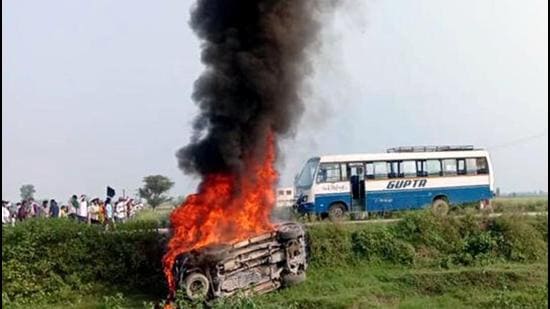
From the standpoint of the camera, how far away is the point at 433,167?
28.5 m

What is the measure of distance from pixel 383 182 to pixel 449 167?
3.06 metres

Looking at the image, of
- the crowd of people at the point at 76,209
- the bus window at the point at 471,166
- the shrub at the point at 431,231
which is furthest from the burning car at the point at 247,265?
the bus window at the point at 471,166

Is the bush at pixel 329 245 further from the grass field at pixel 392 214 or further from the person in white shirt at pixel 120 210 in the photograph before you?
the person in white shirt at pixel 120 210

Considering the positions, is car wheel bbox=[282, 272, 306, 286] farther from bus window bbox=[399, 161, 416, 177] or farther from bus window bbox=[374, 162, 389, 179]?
bus window bbox=[399, 161, 416, 177]

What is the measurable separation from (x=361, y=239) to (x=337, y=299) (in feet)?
12.7

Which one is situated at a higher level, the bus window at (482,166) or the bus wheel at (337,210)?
the bus window at (482,166)

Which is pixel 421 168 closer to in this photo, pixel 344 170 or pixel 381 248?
pixel 344 170

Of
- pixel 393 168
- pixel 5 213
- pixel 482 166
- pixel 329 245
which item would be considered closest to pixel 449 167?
pixel 482 166

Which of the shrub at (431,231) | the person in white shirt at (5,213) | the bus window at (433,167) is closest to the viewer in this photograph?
the shrub at (431,231)

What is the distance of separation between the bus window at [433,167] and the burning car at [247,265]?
1209 centimetres

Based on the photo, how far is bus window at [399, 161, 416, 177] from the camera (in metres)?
28.1

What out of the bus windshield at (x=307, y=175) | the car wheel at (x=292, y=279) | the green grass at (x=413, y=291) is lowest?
the green grass at (x=413, y=291)

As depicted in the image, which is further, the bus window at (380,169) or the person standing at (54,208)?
the bus window at (380,169)

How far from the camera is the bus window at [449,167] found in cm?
2866
